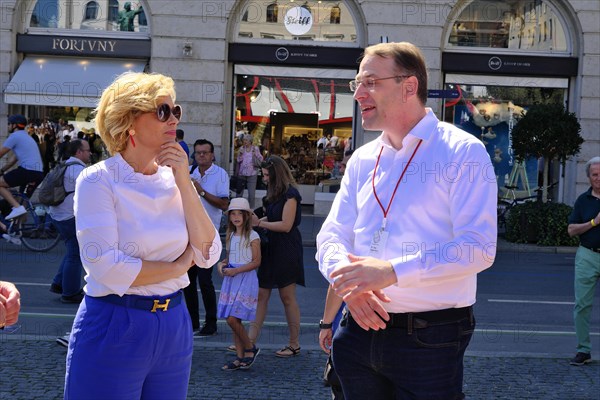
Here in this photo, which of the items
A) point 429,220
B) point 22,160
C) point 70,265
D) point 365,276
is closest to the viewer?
point 365,276

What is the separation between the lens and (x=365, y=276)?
3092mm

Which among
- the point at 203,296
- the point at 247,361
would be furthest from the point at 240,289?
the point at 203,296

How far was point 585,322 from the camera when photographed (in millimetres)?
7609

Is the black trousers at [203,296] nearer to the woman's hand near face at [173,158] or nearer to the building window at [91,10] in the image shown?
the woman's hand near face at [173,158]

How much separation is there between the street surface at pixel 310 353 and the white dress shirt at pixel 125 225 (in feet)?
9.66

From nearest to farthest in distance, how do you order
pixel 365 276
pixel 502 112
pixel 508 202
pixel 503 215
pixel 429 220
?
pixel 365 276, pixel 429 220, pixel 503 215, pixel 508 202, pixel 502 112

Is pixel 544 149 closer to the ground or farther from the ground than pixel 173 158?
closer to the ground

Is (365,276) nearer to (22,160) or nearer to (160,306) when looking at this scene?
(160,306)

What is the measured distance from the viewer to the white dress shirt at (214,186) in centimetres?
880

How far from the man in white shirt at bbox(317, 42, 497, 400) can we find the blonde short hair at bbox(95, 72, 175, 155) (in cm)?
82

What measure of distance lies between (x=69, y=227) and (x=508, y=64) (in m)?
15.1

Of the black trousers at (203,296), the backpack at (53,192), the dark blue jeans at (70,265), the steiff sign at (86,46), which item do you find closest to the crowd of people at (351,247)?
the black trousers at (203,296)

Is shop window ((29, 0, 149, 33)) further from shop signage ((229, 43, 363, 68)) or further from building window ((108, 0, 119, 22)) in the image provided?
shop signage ((229, 43, 363, 68))

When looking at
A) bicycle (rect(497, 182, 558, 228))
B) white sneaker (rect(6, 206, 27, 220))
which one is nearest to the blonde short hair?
white sneaker (rect(6, 206, 27, 220))
